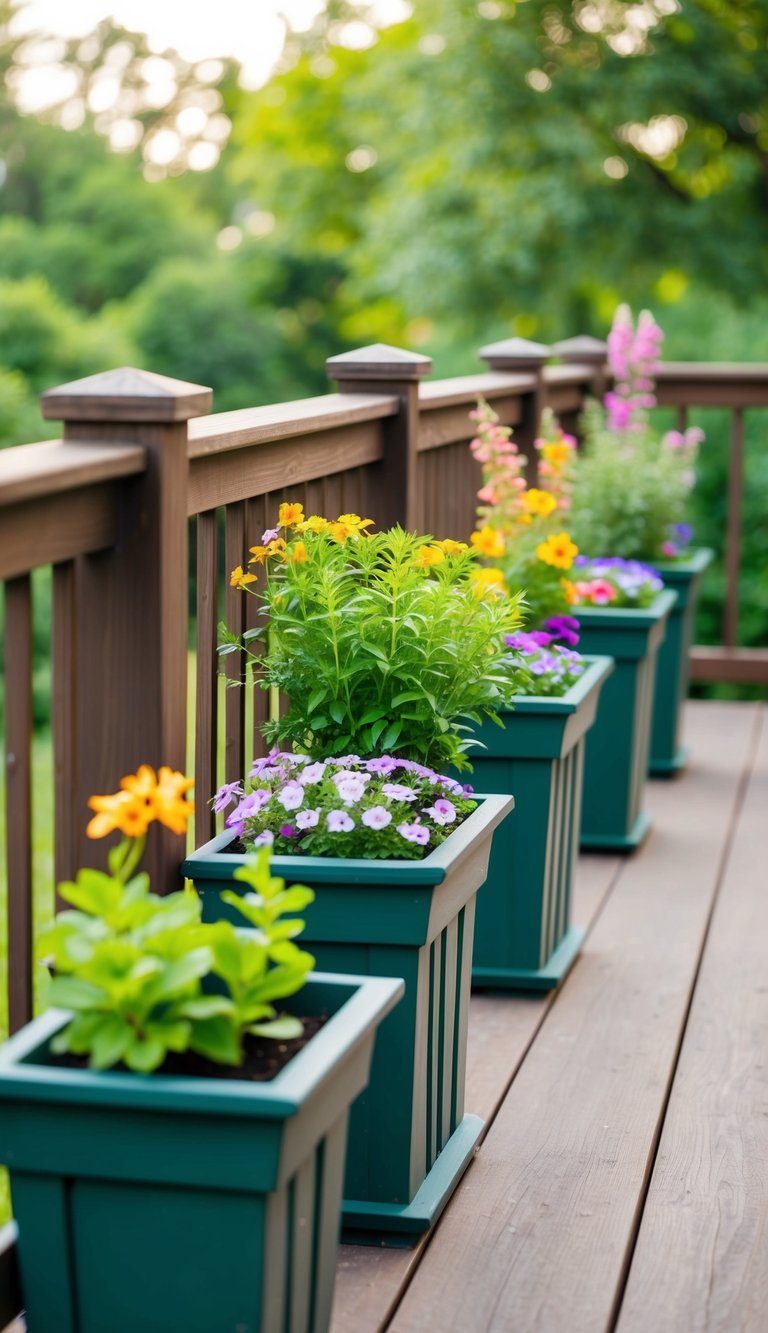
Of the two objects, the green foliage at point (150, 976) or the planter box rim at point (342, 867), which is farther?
the planter box rim at point (342, 867)

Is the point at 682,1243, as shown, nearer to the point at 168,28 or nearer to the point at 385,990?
the point at 385,990

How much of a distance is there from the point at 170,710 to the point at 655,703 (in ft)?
9.28

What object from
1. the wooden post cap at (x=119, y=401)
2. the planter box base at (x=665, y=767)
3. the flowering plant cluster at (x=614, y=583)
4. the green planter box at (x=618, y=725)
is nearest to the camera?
the wooden post cap at (x=119, y=401)

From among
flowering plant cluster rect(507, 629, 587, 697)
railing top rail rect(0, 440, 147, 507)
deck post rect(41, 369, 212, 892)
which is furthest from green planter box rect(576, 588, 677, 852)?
railing top rail rect(0, 440, 147, 507)

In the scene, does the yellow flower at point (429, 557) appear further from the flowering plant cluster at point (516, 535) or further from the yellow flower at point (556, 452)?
the yellow flower at point (556, 452)

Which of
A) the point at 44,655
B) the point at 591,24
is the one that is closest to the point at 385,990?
the point at 44,655

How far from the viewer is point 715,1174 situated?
2.11 metres

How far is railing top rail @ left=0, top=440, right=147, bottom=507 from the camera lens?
1.42 metres

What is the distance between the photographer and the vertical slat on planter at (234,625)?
215cm

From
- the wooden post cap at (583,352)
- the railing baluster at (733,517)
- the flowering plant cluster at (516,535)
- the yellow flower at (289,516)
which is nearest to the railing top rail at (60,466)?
the yellow flower at (289,516)

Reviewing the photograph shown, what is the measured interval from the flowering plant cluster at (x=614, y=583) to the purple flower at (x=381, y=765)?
155 cm

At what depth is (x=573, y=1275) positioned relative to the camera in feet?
6.07

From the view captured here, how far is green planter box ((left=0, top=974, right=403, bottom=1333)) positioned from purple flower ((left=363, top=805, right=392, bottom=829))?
1.27 ft

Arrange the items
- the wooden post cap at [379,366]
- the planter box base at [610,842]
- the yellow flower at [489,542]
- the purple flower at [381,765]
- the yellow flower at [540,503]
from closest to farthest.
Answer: the purple flower at [381,765] < the wooden post cap at [379,366] < the yellow flower at [489,542] < the yellow flower at [540,503] < the planter box base at [610,842]
